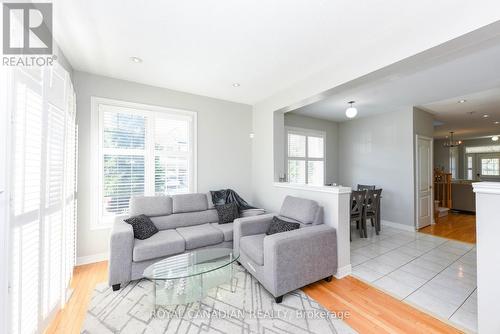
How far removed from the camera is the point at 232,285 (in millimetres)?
2402

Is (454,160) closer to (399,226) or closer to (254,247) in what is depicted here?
(399,226)

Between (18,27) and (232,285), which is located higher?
(18,27)

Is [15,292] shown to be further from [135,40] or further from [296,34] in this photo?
[296,34]

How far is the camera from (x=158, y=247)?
8.09 ft

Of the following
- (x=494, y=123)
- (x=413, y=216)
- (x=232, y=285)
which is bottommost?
(x=232, y=285)

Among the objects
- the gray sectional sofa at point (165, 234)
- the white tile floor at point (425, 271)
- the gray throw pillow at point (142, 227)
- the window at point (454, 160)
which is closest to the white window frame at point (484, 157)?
the window at point (454, 160)

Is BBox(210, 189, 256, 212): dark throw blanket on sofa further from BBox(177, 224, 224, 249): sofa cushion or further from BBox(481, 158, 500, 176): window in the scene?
BBox(481, 158, 500, 176): window

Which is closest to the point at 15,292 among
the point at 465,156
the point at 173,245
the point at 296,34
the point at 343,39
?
the point at 173,245

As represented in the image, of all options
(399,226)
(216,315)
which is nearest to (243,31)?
(216,315)

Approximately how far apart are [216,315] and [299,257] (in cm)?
97

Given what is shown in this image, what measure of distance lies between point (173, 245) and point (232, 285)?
2.81 ft

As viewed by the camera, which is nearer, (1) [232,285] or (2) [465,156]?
(1) [232,285]

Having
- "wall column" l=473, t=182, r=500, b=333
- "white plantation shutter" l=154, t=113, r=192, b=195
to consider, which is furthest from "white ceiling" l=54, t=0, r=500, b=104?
"wall column" l=473, t=182, r=500, b=333

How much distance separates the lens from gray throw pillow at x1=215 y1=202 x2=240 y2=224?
10.9 ft
